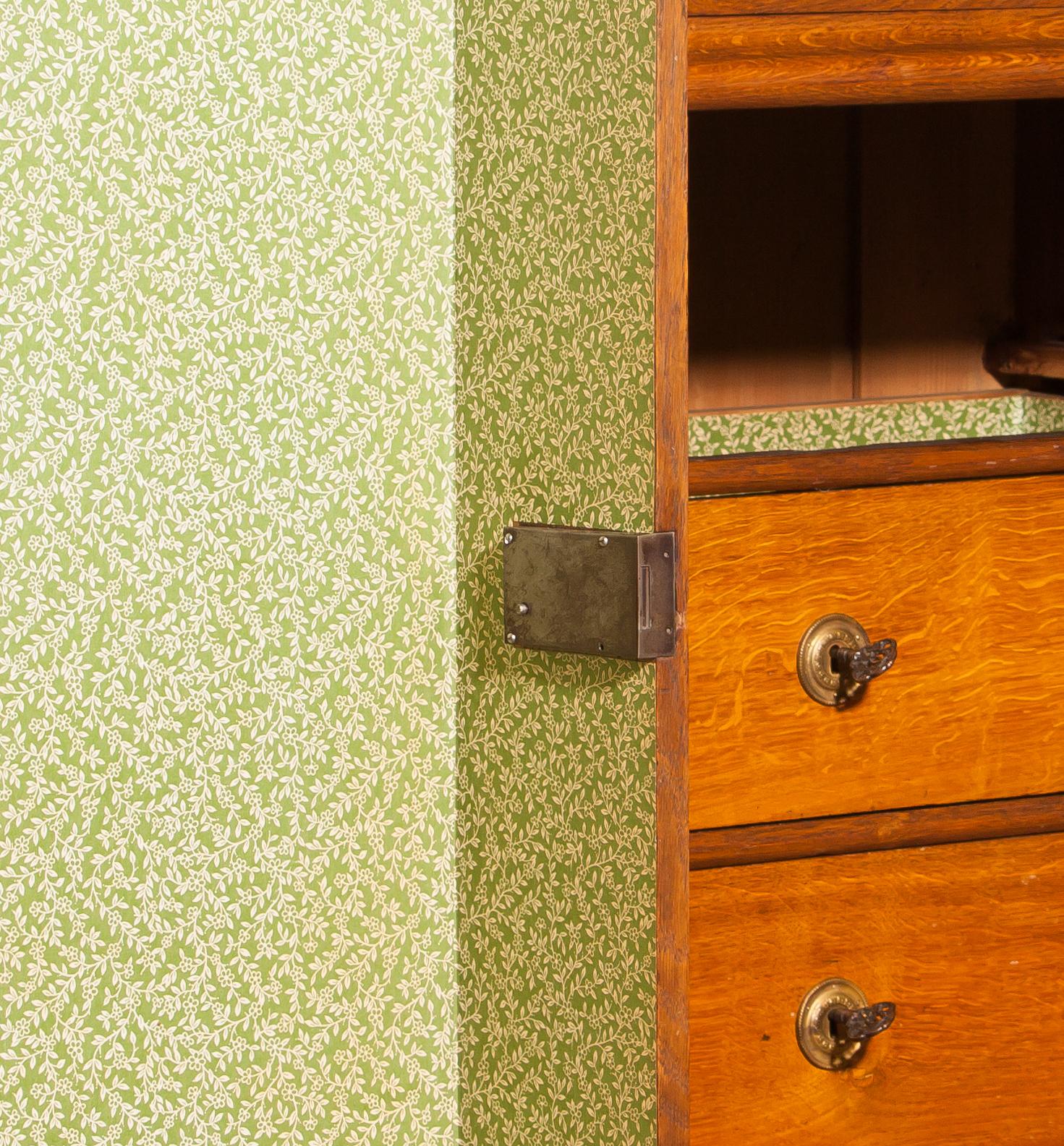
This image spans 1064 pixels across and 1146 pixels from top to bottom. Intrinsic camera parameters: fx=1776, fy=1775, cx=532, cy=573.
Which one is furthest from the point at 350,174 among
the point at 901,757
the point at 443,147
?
the point at 901,757

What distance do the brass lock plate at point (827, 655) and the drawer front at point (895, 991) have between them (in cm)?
13

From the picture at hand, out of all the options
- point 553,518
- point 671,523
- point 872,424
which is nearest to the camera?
point 671,523

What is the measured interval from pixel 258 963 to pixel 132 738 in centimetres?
20

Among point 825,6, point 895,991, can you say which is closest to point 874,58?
point 825,6

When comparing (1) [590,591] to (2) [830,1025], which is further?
(2) [830,1025]

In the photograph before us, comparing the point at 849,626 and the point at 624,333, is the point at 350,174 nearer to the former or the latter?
the point at 624,333

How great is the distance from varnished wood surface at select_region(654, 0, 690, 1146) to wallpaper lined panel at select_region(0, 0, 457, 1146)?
0.27m

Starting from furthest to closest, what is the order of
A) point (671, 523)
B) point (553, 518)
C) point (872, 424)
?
point (872, 424), point (553, 518), point (671, 523)

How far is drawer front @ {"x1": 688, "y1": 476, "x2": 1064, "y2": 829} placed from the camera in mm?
1295

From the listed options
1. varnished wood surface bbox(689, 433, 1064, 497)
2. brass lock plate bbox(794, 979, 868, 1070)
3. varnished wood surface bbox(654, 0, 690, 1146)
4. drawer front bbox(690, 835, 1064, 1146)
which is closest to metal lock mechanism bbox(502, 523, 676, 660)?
varnished wood surface bbox(654, 0, 690, 1146)

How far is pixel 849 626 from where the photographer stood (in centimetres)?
132

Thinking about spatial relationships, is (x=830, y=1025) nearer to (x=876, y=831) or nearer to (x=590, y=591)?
(x=876, y=831)

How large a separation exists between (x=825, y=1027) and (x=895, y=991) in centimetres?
6

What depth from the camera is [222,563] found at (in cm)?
132
